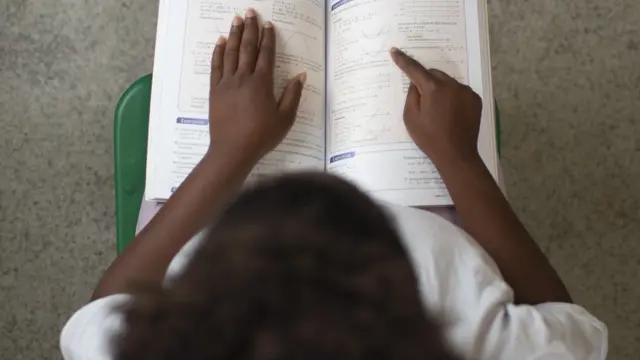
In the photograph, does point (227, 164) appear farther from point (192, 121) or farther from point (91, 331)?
point (91, 331)

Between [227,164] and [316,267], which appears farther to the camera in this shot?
Answer: [227,164]

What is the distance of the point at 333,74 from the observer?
695mm

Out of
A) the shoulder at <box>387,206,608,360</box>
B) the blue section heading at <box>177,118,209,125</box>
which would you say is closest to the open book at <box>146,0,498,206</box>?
the blue section heading at <box>177,118,209,125</box>

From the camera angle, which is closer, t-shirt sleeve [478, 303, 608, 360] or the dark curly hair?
the dark curly hair

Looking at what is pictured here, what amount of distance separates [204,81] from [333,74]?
118 mm

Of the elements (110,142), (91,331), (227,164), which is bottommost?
(91,331)

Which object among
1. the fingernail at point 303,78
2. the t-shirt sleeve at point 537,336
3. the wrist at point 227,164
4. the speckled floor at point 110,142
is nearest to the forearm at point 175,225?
the wrist at point 227,164

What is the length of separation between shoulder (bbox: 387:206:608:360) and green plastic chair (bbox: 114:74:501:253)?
323 millimetres

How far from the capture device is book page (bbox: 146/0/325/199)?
670 millimetres

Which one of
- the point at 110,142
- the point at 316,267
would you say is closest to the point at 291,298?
the point at 316,267

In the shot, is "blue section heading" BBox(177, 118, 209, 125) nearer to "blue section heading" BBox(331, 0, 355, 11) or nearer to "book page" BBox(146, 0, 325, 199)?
"book page" BBox(146, 0, 325, 199)

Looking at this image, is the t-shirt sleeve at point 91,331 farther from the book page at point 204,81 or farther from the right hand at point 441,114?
the right hand at point 441,114

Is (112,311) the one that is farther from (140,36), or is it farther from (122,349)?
(140,36)

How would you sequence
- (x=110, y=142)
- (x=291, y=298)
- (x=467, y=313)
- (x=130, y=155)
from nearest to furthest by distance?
(x=291, y=298) < (x=467, y=313) < (x=130, y=155) < (x=110, y=142)
